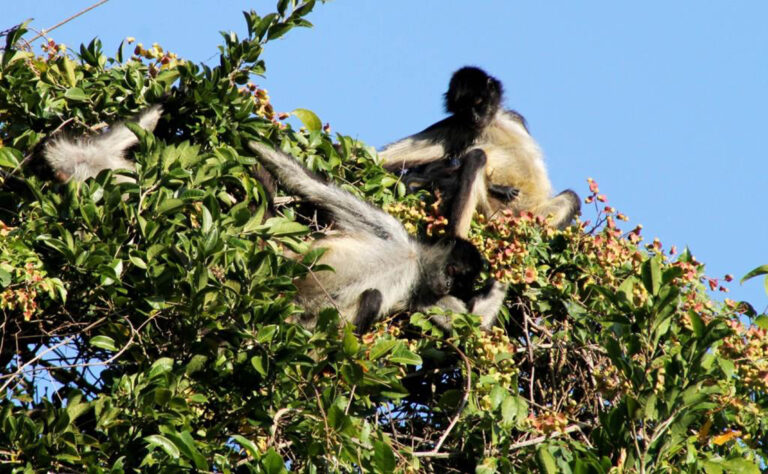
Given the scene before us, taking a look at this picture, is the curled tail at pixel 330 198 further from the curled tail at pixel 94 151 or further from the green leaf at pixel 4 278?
the green leaf at pixel 4 278

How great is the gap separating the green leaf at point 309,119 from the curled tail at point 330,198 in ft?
1.06

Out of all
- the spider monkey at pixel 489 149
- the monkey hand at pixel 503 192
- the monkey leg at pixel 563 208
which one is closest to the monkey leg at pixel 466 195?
the spider monkey at pixel 489 149

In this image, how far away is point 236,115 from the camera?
15.8 ft

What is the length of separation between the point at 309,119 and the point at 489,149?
216 centimetres

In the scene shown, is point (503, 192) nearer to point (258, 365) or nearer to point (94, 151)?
point (94, 151)

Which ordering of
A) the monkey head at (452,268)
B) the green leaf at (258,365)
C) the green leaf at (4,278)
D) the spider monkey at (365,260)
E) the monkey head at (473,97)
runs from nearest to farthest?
the green leaf at (4,278) → the green leaf at (258,365) → the spider monkey at (365,260) → the monkey head at (452,268) → the monkey head at (473,97)

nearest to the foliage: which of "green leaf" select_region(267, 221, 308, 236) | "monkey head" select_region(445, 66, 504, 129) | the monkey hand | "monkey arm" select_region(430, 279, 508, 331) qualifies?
"green leaf" select_region(267, 221, 308, 236)

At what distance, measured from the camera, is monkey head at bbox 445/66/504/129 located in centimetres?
733

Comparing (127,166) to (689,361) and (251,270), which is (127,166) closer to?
(251,270)

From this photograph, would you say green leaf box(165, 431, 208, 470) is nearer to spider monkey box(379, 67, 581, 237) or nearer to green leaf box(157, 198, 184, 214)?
green leaf box(157, 198, 184, 214)

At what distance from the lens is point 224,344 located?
4.17 meters

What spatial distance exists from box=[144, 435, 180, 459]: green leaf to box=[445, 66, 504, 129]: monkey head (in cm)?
435

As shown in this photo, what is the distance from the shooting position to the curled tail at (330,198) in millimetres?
5121

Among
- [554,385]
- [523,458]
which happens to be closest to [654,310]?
[523,458]
